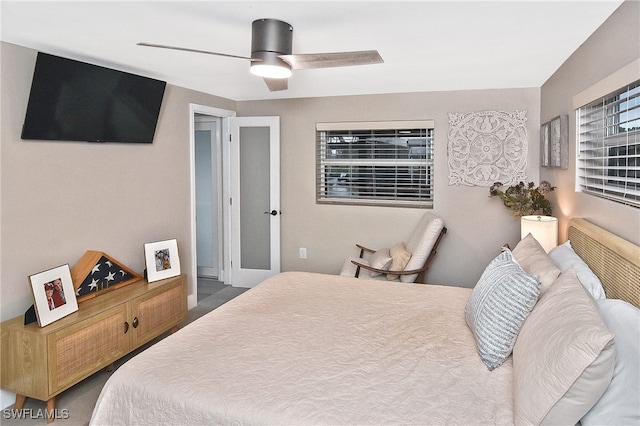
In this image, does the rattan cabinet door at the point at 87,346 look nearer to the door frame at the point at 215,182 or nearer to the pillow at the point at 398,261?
the pillow at the point at 398,261

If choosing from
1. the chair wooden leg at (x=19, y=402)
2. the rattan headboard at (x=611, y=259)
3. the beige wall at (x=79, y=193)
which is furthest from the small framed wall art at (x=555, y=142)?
the chair wooden leg at (x=19, y=402)

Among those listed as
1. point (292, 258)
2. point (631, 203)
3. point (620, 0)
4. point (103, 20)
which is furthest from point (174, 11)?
point (292, 258)

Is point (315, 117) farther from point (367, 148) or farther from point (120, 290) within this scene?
point (120, 290)

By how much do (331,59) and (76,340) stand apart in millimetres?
2326

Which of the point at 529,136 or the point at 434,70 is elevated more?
the point at 434,70

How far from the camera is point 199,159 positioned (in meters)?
5.90

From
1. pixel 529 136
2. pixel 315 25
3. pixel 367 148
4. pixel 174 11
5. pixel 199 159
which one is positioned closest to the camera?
pixel 174 11

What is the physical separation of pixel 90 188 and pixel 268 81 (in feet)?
5.46

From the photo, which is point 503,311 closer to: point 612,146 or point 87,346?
point 612,146

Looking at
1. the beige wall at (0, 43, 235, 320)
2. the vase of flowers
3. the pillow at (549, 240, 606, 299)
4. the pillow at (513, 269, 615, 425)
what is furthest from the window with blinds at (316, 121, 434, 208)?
the pillow at (513, 269, 615, 425)

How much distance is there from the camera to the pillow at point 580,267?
2.01 m

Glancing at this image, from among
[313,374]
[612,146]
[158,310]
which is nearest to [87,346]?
[158,310]

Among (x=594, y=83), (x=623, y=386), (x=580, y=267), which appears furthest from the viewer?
(x=594, y=83)

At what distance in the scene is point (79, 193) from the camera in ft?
11.0
